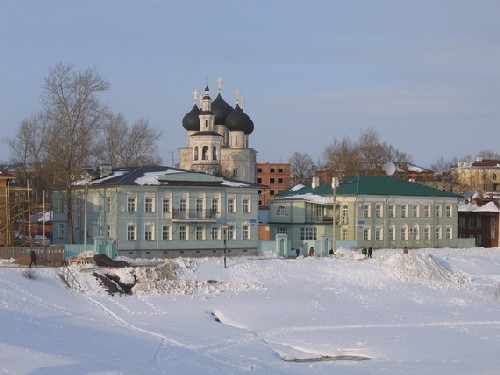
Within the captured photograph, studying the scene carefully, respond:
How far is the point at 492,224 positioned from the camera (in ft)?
252

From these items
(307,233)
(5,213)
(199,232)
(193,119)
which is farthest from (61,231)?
(193,119)

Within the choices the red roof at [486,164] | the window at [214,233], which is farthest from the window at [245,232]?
the red roof at [486,164]

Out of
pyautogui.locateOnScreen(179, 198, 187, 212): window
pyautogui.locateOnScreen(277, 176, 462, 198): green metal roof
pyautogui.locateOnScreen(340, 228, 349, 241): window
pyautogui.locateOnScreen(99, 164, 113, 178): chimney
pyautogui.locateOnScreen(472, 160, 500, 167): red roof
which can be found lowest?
pyautogui.locateOnScreen(340, 228, 349, 241): window

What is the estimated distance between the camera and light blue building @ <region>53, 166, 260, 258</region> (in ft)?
172

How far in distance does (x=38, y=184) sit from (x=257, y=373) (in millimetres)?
53678

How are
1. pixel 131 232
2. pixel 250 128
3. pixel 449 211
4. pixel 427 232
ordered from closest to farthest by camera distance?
1. pixel 131 232
2. pixel 427 232
3. pixel 449 211
4. pixel 250 128

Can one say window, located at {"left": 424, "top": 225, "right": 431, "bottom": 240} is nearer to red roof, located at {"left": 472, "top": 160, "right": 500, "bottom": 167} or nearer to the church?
the church

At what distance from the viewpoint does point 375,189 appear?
6450cm

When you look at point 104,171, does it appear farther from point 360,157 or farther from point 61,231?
point 360,157

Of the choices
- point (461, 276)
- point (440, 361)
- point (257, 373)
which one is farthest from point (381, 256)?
point (257, 373)

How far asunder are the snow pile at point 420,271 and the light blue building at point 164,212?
11065 millimetres

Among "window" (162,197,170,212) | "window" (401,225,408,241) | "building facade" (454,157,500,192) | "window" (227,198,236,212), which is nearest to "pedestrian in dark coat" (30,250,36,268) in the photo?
"window" (162,197,170,212)

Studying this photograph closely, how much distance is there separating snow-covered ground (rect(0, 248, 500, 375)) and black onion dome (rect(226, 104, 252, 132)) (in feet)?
115

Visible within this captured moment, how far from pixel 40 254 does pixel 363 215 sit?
26.9 meters
